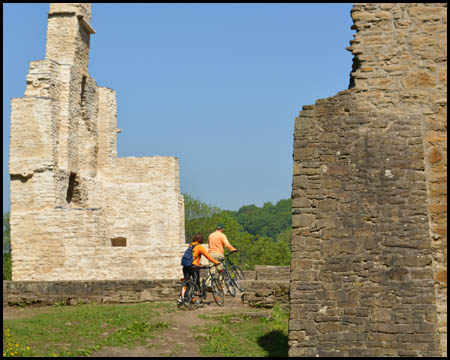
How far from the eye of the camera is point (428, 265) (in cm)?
820

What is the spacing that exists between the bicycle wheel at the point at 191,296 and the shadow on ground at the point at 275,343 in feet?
7.78

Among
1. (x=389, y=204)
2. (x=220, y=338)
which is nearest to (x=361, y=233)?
(x=389, y=204)

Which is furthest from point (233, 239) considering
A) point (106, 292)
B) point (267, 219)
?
point (267, 219)

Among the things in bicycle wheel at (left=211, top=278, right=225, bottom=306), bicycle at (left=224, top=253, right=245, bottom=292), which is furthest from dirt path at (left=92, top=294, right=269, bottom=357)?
bicycle at (left=224, top=253, right=245, bottom=292)

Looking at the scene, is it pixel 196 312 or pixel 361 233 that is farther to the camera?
pixel 196 312

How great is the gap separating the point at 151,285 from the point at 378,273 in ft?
21.2

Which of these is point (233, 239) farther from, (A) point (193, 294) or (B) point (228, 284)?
(A) point (193, 294)

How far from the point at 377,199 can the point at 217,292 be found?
5681mm

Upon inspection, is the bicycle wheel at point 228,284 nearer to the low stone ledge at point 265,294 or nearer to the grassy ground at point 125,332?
the low stone ledge at point 265,294

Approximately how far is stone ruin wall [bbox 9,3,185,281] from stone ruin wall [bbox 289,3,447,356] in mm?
11212

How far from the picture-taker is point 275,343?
9938mm

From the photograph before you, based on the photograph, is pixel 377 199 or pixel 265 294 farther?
pixel 265 294

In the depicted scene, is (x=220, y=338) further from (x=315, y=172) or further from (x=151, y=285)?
(x=151, y=285)

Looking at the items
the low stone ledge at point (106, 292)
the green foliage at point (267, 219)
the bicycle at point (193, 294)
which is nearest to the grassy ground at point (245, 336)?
the bicycle at point (193, 294)
